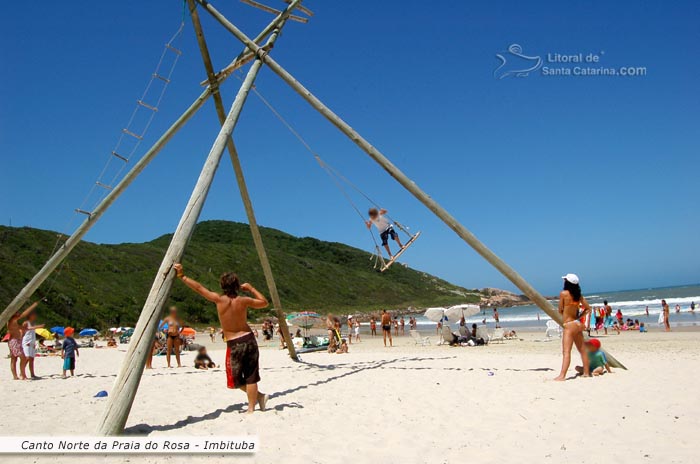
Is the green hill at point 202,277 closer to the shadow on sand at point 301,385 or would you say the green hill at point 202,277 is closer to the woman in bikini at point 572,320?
the shadow on sand at point 301,385

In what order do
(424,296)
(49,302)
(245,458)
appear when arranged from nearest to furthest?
(245,458)
(49,302)
(424,296)

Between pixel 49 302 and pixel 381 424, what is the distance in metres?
33.8

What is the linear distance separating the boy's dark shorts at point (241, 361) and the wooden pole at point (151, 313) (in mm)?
831

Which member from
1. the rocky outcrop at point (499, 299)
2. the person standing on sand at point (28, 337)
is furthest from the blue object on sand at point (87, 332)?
the rocky outcrop at point (499, 299)

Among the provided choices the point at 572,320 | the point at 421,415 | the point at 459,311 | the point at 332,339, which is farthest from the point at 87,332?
the point at 572,320

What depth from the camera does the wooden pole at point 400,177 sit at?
27.9ft

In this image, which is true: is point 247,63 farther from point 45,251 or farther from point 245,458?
point 45,251

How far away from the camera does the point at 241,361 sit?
5336mm

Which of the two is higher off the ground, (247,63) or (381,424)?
(247,63)

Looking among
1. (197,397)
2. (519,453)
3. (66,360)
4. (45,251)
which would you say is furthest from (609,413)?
(45,251)

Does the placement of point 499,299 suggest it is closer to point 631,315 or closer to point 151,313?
point 631,315

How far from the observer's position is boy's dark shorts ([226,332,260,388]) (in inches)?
210

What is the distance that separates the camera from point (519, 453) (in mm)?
4016

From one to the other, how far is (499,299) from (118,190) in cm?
10868
